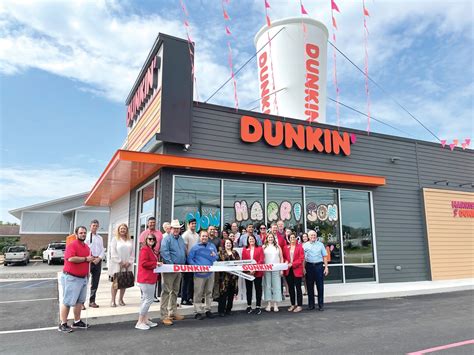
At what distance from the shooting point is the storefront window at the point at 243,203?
31.3ft

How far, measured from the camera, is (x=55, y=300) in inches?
361

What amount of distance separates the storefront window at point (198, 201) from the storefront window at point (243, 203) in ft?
0.97

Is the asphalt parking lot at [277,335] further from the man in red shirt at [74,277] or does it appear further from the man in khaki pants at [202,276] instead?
the man in red shirt at [74,277]

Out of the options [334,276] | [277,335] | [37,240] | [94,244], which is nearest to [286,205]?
[334,276]

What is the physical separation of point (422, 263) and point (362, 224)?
9.52ft

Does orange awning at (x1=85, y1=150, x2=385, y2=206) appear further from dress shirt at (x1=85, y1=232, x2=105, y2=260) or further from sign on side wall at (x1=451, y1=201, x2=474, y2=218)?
sign on side wall at (x1=451, y1=201, x2=474, y2=218)

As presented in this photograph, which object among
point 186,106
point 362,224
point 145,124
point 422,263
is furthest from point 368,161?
point 145,124

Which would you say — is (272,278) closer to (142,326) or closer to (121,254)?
(142,326)

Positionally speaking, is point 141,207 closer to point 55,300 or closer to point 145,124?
point 145,124

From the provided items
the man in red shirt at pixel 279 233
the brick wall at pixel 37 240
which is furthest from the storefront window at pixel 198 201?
the brick wall at pixel 37 240

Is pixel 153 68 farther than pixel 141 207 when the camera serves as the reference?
No

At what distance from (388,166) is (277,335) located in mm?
8921

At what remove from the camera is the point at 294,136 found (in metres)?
10.7

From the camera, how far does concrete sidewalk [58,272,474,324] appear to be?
6.52 metres
